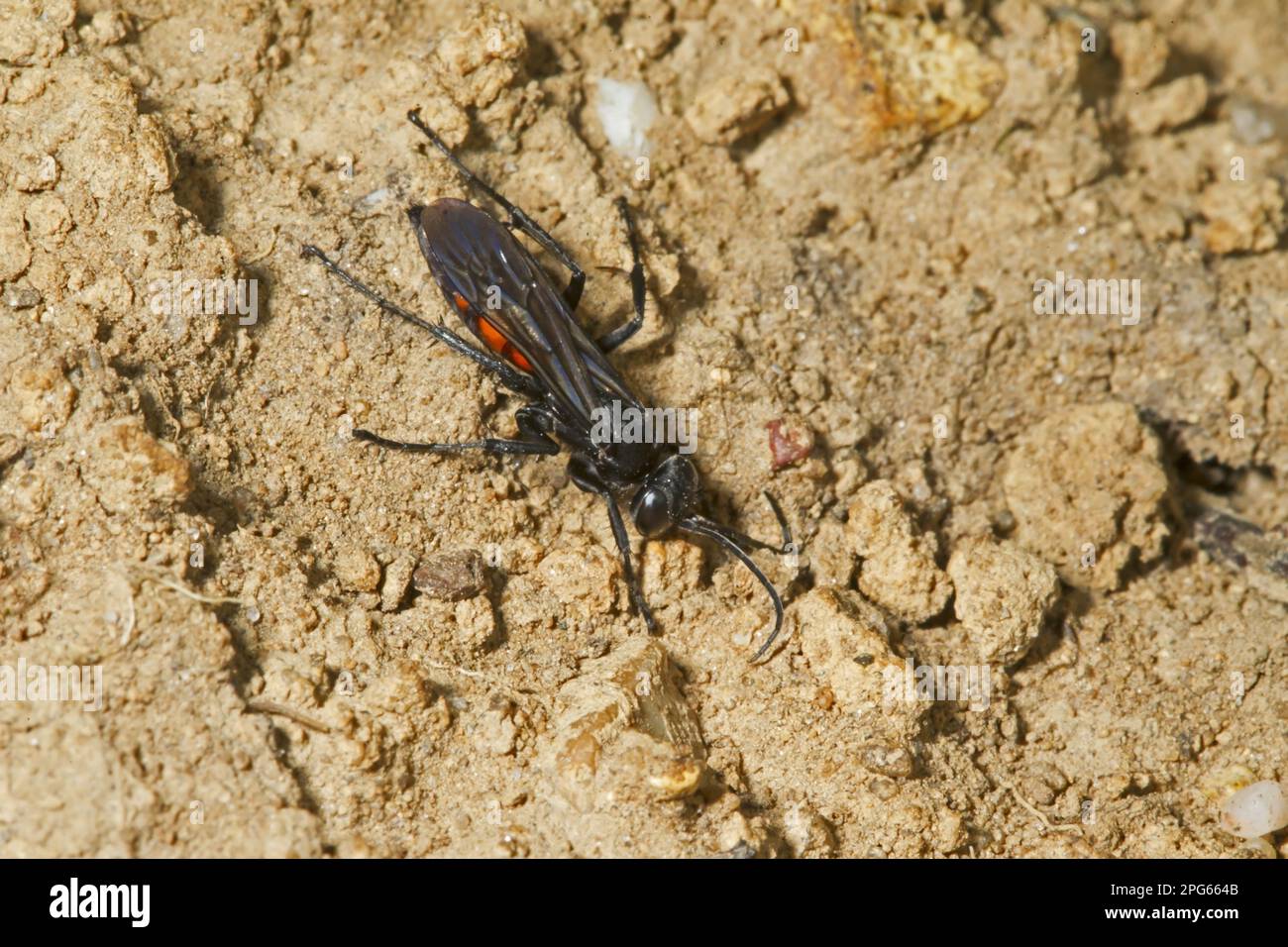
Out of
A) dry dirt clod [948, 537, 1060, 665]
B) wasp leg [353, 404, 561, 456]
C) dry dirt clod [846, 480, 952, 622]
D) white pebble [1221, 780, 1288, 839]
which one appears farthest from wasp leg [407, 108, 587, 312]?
white pebble [1221, 780, 1288, 839]

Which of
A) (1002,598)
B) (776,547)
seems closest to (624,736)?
(776,547)

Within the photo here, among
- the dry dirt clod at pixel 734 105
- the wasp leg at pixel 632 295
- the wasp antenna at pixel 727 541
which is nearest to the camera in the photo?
the wasp antenna at pixel 727 541

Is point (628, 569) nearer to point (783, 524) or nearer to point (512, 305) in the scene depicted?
point (783, 524)

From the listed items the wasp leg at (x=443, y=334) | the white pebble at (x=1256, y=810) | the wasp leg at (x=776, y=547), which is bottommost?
the white pebble at (x=1256, y=810)

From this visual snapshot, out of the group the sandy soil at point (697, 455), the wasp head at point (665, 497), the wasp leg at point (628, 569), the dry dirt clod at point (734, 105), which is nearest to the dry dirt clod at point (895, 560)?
the sandy soil at point (697, 455)

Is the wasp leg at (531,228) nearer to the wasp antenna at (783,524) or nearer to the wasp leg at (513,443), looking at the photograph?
the wasp leg at (513,443)
